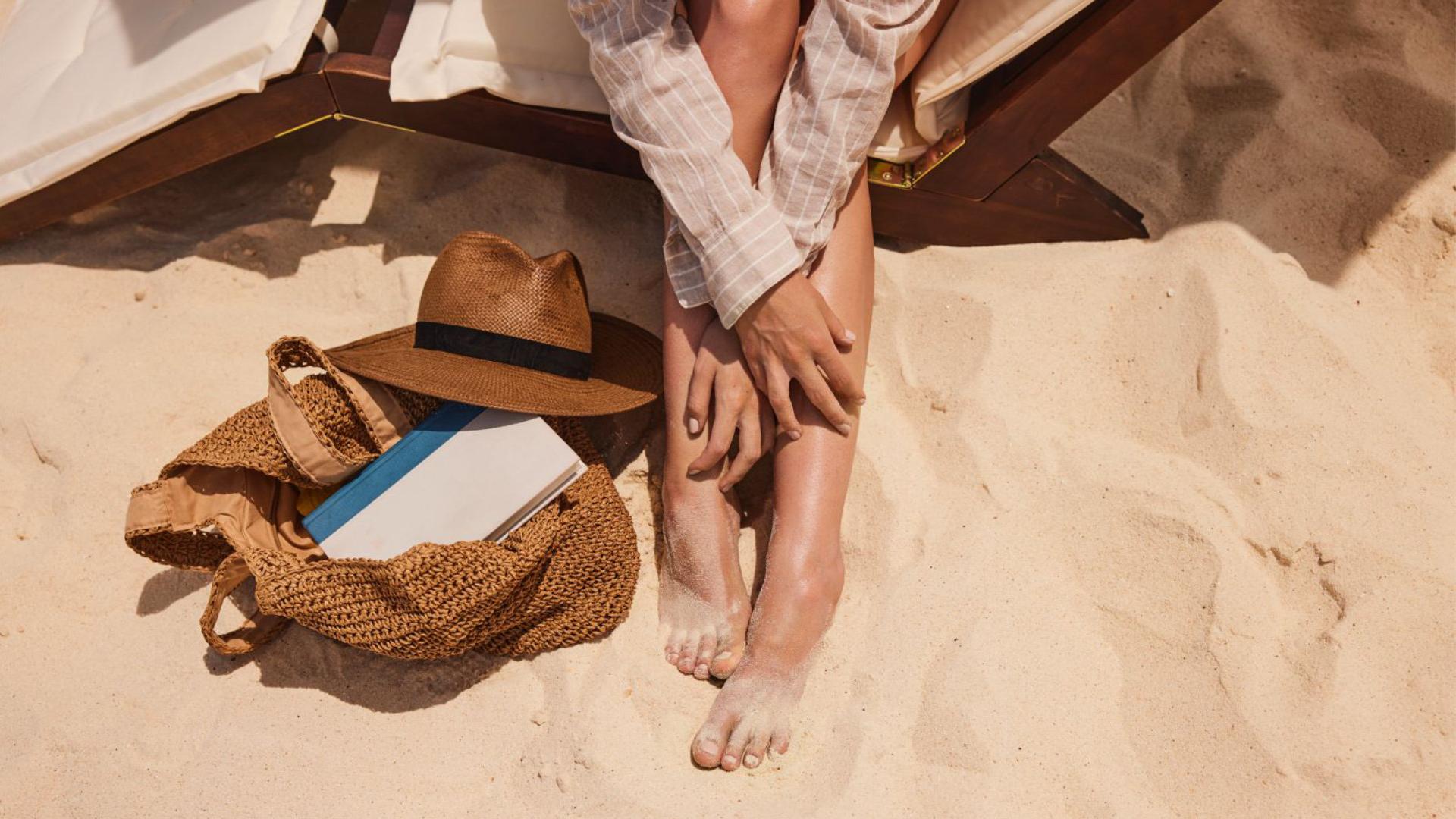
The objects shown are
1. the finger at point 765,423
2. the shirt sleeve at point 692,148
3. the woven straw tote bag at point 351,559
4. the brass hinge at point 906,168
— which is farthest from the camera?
the brass hinge at point 906,168

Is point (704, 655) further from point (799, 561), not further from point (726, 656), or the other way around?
point (799, 561)

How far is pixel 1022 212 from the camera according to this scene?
1908 millimetres

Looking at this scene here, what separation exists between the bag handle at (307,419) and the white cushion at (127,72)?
59 centimetres

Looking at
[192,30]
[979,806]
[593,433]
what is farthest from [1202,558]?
[192,30]

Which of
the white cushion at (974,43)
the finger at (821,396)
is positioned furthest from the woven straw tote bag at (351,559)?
the white cushion at (974,43)

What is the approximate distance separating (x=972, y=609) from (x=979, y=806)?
31 centimetres

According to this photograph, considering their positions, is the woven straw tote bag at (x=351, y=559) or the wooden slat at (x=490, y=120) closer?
the woven straw tote bag at (x=351, y=559)

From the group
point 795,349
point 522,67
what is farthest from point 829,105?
point 522,67

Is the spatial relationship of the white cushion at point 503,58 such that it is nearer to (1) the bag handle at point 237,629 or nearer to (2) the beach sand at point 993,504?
(2) the beach sand at point 993,504

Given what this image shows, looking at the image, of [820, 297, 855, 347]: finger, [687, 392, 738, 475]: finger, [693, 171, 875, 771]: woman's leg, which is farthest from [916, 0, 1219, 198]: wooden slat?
[687, 392, 738, 475]: finger

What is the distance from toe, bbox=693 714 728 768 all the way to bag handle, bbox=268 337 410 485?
28.0 inches

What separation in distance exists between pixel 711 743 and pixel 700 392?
0.56 metres

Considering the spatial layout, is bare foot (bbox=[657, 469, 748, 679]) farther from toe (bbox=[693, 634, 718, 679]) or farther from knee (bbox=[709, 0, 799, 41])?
knee (bbox=[709, 0, 799, 41])

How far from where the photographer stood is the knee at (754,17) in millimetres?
1531
